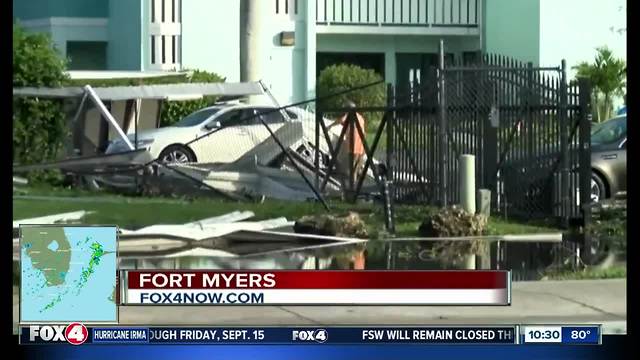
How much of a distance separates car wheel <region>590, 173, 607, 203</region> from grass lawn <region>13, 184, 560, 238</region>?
904 millimetres

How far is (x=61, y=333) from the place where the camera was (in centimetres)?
515

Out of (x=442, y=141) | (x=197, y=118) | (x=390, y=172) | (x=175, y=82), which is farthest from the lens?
(x=442, y=141)

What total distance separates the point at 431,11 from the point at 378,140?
4.04 meters

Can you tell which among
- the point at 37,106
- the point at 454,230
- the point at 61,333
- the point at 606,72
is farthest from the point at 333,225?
the point at 61,333

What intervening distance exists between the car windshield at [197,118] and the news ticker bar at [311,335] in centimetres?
248

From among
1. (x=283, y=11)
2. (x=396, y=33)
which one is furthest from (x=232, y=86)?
(x=396, y=33)

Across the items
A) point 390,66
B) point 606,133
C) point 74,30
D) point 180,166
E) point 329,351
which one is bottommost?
point 329,351

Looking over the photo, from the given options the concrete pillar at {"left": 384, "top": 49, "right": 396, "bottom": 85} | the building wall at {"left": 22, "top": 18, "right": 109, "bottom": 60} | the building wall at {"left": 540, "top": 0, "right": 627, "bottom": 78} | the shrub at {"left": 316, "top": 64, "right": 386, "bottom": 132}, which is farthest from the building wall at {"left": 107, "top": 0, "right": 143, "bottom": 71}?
the building wall at {"left": 540, "top": 0, "right": 627, "bottom": 78}

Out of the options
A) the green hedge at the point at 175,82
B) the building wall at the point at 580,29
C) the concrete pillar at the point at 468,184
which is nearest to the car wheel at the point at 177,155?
the green hedge at the point at 175,82

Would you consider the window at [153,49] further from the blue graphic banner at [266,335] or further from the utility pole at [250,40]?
the blue graphic banner at [266,335]

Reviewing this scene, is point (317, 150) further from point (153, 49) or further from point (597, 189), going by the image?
point (153, 49)

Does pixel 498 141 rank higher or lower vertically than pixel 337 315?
higher

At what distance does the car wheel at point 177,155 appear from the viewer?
830 cm

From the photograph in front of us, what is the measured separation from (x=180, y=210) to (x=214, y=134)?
1265 millimetres
